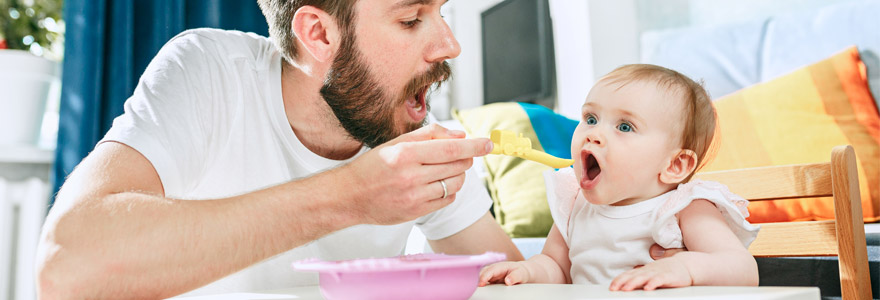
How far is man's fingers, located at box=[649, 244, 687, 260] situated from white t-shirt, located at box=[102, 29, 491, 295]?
1.39 feet

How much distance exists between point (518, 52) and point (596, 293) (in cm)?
185

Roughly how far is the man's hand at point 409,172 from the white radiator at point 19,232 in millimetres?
1561

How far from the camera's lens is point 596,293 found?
69cm

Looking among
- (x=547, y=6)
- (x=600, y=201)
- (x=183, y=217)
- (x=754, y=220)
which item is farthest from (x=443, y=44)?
(x=547, y=6)

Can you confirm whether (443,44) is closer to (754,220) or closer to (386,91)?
(386,91)

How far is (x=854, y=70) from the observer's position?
1.67 metres

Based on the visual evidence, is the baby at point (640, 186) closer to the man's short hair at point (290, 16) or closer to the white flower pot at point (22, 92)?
the man's short hair at point (290, 16)

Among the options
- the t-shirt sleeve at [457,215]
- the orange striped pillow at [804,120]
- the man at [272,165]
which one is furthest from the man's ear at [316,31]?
the orange striped pillow at [804,120]

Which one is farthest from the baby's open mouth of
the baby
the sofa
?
the sofa

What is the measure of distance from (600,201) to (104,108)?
1764 millimetres

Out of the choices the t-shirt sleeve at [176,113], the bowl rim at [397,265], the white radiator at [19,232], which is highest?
the t-shirt sleeve at [176,113]

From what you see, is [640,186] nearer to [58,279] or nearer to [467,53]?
[58,279]

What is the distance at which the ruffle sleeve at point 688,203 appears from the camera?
90cm

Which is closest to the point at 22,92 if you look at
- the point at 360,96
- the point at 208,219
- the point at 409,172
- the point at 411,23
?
the point at 360,96
